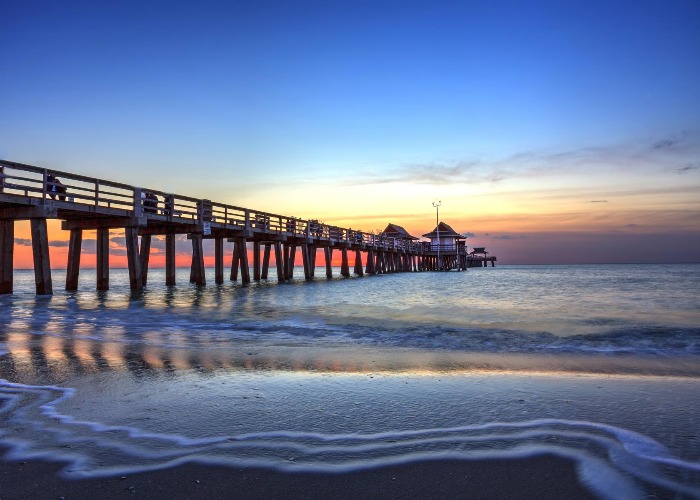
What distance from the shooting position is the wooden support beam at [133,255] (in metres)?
18.8

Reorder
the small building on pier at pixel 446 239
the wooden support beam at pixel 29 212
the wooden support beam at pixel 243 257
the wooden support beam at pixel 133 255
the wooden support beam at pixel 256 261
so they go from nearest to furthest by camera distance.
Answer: the wooden support beam at pixel 29 212 → the wooden support beam at pixel 133 255 → the wooden support beam at pixel 243 257 → the wooden support beam at pixel 256 261 → the small building on pier at pixel 446 239

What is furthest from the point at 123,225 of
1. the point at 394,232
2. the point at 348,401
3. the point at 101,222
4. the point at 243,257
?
the point at 394,232

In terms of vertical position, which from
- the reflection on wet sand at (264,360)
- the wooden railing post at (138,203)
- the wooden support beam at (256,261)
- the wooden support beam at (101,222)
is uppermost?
the wooden railing post at (138,203)

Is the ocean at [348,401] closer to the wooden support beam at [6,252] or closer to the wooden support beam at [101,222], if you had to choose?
the wooden support beam at [6,252]

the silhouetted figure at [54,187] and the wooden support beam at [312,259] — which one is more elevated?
the silhouetted figure at [54,187]

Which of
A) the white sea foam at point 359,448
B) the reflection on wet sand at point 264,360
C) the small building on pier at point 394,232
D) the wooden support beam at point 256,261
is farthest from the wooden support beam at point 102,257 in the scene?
the small building on pier at point 394,232

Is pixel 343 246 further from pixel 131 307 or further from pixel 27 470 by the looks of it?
pixel 27 470

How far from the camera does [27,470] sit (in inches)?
94.1

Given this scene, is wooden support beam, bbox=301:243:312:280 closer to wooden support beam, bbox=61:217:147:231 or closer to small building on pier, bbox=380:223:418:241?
wooden support beam, bbox=61:217:147:231

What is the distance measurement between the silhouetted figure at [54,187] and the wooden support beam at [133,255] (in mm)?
3403

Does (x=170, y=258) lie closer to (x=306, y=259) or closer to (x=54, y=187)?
(x=54, y=187)

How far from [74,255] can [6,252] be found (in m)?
4.94

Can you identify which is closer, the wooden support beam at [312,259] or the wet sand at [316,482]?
the wet sand at [316,482]

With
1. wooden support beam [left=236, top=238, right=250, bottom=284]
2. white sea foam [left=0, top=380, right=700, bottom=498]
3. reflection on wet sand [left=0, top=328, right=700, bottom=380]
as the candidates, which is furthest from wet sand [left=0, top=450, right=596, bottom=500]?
wooden support beam [left=236, top=238, right=250, bottom=284]
